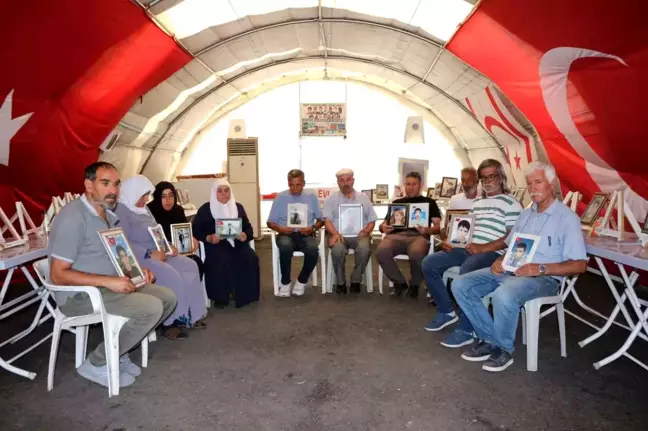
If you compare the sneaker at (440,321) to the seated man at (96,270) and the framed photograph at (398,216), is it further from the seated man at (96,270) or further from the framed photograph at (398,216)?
the seated man at (96,270)

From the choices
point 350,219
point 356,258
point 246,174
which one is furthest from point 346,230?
point 246,174

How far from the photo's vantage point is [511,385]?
2.89 m

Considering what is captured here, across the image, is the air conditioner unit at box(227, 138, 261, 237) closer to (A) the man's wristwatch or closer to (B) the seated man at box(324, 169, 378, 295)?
(B) the seated man at box(324, 169, 378, 295)

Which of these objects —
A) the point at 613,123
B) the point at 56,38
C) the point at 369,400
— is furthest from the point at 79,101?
the point at 613,123

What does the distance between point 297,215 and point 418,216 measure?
4.20ft

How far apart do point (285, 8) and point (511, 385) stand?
4.87 m

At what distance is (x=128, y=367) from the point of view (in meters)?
3.05

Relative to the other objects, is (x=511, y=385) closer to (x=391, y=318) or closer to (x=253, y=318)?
(x=391, y=318)

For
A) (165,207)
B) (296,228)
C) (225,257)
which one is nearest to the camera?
(165,207)

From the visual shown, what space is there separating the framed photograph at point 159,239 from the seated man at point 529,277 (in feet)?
Answer: 7.47

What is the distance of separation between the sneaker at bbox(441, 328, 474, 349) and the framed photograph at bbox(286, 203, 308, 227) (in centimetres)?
218

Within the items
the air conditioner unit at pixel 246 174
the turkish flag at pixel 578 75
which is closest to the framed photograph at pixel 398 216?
the turkish flag at pixel 578 75

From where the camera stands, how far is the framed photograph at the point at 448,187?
809cm

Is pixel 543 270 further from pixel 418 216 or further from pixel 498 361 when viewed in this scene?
pixel 418 216
